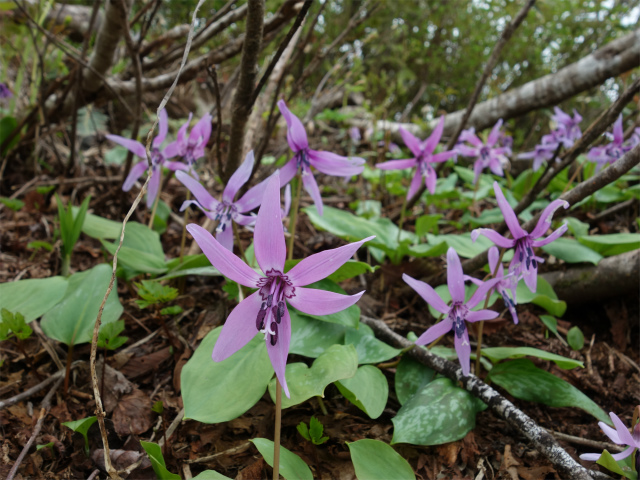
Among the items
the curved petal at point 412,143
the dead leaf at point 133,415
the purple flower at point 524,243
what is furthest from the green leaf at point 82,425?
the curved petal at point 412,143

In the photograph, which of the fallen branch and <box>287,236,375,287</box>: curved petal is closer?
<box>287,236,375,287</box>: curved petal

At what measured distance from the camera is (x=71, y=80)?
264cm

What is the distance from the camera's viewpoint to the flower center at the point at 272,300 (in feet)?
3.13

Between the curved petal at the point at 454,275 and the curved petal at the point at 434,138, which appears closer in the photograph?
the curved petal at the point at 454,275

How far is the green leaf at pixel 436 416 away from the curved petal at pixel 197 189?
38.0 inches

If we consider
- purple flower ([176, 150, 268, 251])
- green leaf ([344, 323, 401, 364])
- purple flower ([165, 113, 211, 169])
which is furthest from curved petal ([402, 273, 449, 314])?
purple flower ([165, 113, 211, 169])

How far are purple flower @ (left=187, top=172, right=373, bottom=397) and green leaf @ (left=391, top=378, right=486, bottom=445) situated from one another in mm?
484

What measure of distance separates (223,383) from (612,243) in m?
1.91

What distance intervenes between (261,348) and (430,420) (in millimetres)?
564

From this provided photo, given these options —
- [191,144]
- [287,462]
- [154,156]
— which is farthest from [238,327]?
[154,156]

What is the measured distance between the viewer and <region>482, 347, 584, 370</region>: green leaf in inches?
51.5

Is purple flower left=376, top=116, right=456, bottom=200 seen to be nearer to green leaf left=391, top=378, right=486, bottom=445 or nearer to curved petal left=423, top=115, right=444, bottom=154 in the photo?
curved petal left=423, top=115, right=444, bottom=154

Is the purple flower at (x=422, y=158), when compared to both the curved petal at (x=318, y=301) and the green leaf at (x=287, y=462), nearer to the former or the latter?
the curved petal at (x=318, y=301)

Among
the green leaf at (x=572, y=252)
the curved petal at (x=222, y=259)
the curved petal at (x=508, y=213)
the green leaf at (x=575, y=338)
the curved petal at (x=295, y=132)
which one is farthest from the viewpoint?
the green leaf at (x=572, y=252)
